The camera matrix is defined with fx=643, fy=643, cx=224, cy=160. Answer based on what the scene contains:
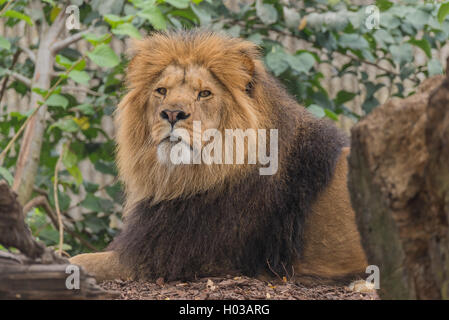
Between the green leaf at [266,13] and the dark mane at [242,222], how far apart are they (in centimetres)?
181

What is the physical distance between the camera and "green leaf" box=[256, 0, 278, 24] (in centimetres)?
532

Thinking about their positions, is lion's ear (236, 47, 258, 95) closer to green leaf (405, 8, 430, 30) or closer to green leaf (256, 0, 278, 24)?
green leaf (256, 0, 278, 24)

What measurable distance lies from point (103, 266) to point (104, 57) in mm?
1435

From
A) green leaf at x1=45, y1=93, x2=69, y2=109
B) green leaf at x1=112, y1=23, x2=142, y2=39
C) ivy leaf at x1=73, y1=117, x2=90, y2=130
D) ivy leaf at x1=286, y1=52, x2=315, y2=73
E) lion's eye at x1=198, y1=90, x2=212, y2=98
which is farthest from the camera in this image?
ivy leaf at x1=73, y1=117, x2=90, y2=130

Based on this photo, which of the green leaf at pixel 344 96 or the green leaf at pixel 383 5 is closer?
the green leaf at pixel 383 5

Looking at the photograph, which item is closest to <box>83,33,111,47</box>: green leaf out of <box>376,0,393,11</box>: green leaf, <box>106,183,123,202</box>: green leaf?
<box>106,183,123,202</box>: green leaf

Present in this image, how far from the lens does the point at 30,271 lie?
217cm

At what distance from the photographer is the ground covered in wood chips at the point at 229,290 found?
297 centimetres

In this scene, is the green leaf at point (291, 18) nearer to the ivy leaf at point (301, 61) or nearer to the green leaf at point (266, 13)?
the green leaf at point (266, 13)

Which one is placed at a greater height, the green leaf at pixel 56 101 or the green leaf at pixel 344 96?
the green leaf at pixel 344 96

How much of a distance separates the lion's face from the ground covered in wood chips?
677mm

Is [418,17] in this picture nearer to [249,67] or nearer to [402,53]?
[402,53]

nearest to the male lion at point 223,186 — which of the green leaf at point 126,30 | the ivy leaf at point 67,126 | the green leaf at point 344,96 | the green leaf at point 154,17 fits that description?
the green leaf at point 126,30
